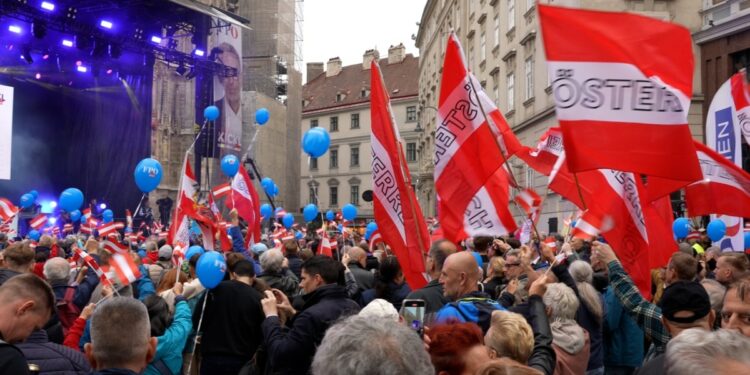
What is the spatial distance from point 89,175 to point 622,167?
1025 inches

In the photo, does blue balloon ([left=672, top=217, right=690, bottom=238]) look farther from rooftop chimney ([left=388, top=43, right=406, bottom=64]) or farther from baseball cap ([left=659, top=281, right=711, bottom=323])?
rooftop chimney ([left=388, top=43, right=406, bottom=64])

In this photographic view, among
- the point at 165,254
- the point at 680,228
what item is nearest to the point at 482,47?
the point at 680,228

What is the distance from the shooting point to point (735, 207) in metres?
6.84

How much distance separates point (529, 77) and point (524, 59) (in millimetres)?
832

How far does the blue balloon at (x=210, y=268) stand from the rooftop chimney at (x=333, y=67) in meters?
74.0

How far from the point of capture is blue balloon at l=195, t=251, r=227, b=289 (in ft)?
16.3

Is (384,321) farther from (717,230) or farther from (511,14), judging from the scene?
(511,14)

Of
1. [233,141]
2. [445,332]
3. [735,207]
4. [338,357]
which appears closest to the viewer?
[338,357]

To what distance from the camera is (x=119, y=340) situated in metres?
3.04

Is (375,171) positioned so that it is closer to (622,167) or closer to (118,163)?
(622,167)

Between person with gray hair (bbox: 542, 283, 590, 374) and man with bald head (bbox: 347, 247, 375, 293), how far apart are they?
252 centimetres

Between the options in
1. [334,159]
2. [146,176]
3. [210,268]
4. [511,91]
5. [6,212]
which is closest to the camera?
[210,268]

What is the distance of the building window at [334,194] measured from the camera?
69.0 meters

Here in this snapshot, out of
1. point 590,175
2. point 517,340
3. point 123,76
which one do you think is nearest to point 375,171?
→ point 590,175
